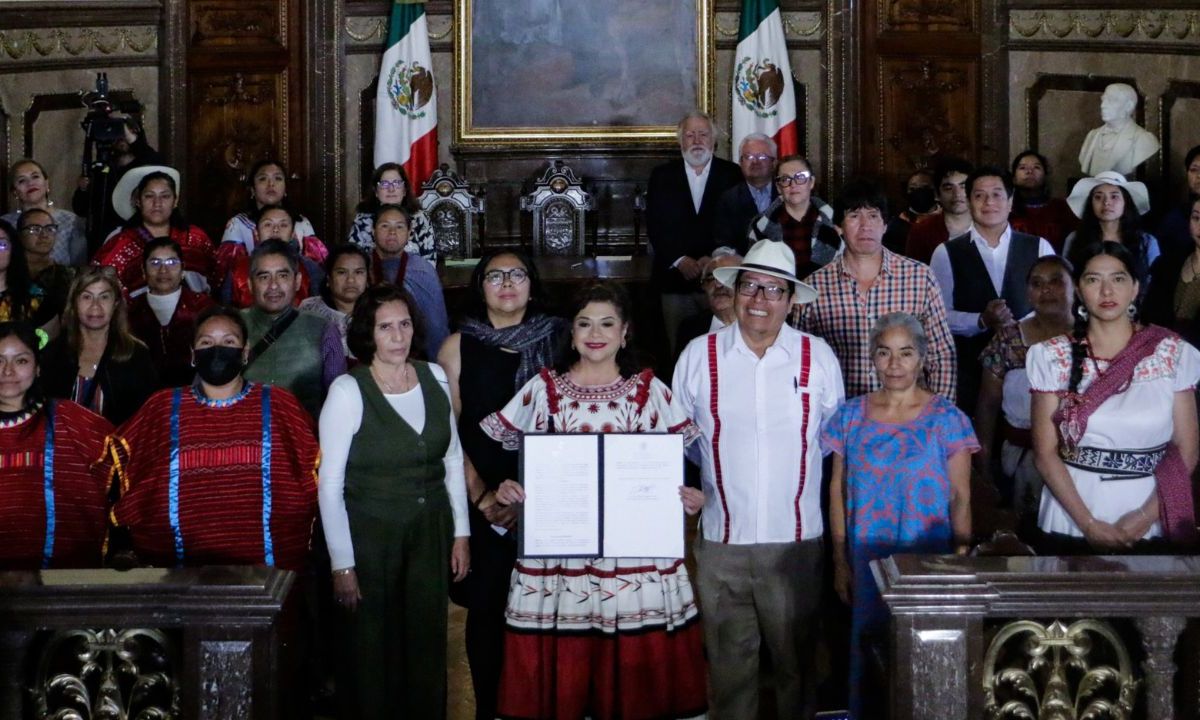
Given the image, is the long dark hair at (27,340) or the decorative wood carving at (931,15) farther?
the decorative wood carving at (931,15)

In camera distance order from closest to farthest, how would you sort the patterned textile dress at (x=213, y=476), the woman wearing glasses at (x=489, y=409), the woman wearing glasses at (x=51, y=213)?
the patterned textile dress at (x=213, y=476)
the woman wearing glasses at (x=489, y=409)
the woman wearing glasses at (x=51, y=213)

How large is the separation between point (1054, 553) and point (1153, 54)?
Result: 18.3 feet

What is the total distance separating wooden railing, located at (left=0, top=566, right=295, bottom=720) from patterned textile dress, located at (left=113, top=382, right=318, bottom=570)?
639 mm

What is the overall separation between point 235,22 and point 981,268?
561 cm

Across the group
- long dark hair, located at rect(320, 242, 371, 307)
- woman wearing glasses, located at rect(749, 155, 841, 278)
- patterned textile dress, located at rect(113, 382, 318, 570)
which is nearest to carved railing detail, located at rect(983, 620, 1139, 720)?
patterned textile dress, located at rect(113, 382, 318, 570)

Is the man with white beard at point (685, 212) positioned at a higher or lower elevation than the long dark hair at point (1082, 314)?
higher

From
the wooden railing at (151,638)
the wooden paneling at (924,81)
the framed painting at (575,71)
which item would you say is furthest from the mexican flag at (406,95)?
the wooden railing at (151,638)

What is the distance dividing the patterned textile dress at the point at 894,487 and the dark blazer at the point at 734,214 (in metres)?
2.34

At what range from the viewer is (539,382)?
412 cm

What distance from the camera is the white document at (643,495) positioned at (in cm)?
392

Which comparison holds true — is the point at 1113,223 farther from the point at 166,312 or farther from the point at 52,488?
the point at 52,488

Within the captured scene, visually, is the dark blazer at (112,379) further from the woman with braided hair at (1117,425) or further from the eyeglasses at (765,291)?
the woman with braided hair at (1117,425)

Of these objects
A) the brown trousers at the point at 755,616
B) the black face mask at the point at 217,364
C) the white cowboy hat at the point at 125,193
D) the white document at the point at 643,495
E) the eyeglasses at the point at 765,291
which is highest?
the white cowboy hat at the point at 125,193

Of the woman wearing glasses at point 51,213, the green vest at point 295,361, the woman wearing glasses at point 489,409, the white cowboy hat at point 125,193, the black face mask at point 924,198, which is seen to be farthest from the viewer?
the black face mask at point 924,198
